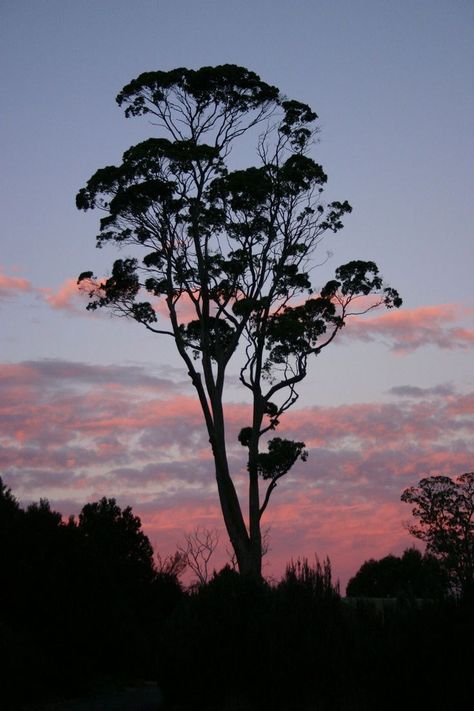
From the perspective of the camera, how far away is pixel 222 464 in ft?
100

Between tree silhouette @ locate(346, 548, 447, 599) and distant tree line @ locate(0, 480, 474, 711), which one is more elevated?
tree silhouette @ locate(346, 548, 447, 599)

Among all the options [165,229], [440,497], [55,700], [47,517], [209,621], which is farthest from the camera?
[440,497]

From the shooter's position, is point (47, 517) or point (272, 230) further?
point (272, 230)

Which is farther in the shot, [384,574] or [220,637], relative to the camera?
[384,574]

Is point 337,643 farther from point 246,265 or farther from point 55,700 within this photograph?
point 246,265

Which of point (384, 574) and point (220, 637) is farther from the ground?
point (384, 574)

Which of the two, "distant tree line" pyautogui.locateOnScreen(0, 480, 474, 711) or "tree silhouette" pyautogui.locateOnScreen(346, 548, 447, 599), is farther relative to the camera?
"tree silhouette" pyautogui.locateOnScreen(346, 548, 447, 599)

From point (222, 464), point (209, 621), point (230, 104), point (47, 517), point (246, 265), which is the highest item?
point (230, 104)

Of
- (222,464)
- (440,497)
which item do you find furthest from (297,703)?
(440,497)

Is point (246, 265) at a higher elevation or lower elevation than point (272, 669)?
higher

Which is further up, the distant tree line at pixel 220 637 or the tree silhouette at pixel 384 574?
the tree silhouette at pixel 384 574

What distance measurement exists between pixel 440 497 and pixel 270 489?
20.8 meters

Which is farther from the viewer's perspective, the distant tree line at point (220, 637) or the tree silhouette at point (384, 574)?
the tree silhouette at point (384, 574)

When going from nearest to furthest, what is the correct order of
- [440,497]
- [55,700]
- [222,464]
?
1. [55,700]
2. [222,464]
3. [440,497]
